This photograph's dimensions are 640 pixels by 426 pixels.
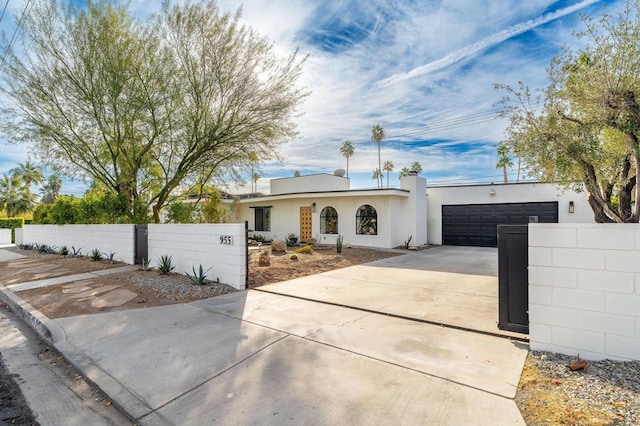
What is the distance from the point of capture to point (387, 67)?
421 inches

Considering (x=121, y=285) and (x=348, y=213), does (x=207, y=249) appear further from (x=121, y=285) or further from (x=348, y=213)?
(x=348, y=213)

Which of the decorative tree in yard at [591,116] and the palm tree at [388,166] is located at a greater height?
the palm tree at [388,166]

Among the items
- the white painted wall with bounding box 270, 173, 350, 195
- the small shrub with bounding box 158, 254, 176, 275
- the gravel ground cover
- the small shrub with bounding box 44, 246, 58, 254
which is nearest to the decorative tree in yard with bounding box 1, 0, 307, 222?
the small shrub with bounding box 158, 254, 176, 275

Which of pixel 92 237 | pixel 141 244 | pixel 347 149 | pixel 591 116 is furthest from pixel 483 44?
pixel 347 149

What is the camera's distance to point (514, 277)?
3988 millimetres

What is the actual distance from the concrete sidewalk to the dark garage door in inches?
495

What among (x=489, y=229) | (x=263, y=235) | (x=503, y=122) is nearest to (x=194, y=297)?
(x=503, y=122)

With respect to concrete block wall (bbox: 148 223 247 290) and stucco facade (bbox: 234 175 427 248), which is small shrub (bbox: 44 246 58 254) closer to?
concrete block wall (bbox: 148 223 247 290)

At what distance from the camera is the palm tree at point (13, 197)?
28266 millimetres

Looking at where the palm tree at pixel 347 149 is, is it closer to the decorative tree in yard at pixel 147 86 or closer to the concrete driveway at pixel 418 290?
the decorative tree in yard at pixel 147 86

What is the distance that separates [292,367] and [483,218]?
579 inches

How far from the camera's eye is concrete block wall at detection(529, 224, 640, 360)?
3.05 m

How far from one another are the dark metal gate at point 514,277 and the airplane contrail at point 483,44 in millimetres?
3149

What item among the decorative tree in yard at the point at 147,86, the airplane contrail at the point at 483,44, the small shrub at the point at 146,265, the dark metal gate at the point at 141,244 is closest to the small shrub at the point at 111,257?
the dark metal gate at the point at 141,244
